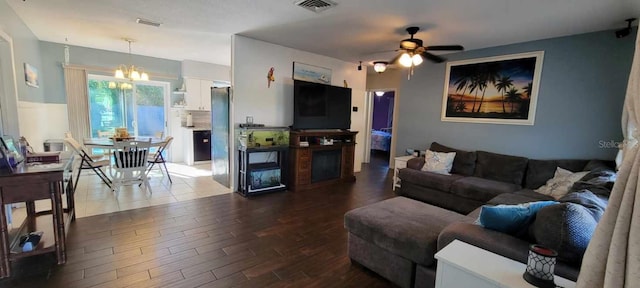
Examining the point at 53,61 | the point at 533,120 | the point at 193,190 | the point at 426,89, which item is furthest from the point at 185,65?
the point at 533,120

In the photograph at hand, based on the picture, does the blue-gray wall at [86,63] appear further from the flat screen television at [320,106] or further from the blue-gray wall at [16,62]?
the flat screen television at [320,106]

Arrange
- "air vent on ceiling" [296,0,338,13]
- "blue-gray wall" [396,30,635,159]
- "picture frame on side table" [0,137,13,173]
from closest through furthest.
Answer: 1. "picture frame on side table" [0,137,13,173]
2. "air vent on ceiling" [296,0,338,13]
3. "blue-gray wall" [396,30,635,159]

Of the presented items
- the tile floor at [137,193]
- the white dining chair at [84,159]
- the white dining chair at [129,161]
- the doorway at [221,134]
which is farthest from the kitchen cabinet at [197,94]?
the white dining chair at [129,161]

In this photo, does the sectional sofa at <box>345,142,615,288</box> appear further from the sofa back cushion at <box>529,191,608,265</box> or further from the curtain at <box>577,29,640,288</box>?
the curtain at <box>577,29,640,288</box>

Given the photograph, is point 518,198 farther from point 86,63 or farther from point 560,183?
point 86,63

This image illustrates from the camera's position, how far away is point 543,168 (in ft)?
12.1

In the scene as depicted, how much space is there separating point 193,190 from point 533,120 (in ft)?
17.7

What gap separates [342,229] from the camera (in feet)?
10.5

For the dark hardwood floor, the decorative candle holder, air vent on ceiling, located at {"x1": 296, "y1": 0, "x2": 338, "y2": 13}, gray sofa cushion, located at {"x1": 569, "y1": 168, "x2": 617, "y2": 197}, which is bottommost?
the dark hardwood floor

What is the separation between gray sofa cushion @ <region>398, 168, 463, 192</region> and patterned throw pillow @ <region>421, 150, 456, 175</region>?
0.49 ft

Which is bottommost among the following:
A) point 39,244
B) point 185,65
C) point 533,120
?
point 39,244

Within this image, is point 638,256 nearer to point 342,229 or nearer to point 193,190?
point 342,229

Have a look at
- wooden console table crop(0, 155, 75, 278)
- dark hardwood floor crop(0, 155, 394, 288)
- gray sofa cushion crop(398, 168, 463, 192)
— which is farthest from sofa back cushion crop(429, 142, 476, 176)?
wooden console table crop(0, 155, 75, 278)

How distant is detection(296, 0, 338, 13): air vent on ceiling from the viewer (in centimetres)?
280
